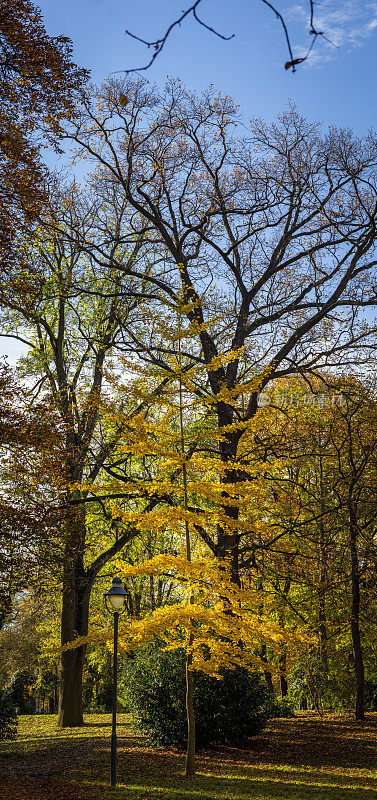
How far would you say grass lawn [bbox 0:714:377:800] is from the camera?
8070 mm

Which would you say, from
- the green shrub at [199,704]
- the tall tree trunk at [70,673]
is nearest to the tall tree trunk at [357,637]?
the green shrub at [199,704]

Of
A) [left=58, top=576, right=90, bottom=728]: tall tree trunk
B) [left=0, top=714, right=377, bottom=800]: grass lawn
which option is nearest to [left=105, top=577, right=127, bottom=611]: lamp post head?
[left=0, top=714, right=377, bottom=800]: grass lawn

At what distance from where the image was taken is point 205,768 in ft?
32.4

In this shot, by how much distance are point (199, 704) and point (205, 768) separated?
169 cm

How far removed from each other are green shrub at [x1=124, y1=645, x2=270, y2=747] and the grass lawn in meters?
0.30

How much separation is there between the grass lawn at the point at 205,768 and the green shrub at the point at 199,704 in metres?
0.30

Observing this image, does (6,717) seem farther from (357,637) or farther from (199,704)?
(357,637)

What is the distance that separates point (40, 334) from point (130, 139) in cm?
647

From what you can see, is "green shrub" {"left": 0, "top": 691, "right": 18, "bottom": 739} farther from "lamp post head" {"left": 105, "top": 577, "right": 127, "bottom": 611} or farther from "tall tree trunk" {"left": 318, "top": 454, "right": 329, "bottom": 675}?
"tall tree trunk" {"left": 318, "top": 454, "right": 329, "bottom": 675}

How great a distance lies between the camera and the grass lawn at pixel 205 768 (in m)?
8.07

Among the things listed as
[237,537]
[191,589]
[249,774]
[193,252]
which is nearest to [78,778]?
[249,774]

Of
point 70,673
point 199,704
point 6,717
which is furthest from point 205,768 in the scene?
point 70,673

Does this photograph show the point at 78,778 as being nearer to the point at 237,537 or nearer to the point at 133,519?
the point at 133,519

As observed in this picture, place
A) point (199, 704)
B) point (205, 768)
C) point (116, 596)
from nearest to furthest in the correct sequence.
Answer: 1. point (116, 596)
2. point (205, 768)
3. point (199, 704)
